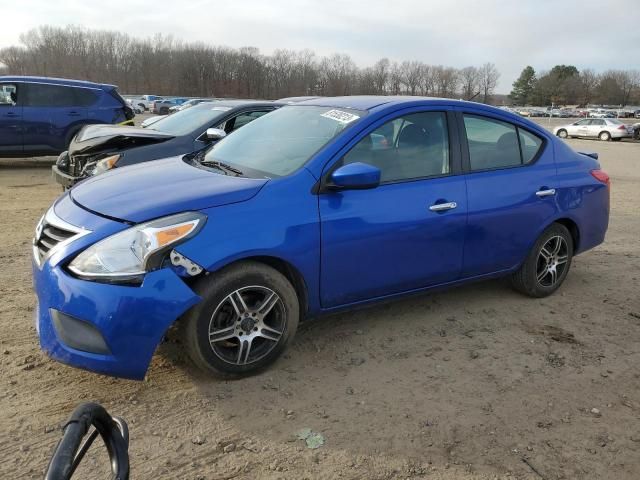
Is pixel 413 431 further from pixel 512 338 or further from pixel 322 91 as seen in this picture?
pixel 322 91

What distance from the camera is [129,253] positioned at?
2.80 metres

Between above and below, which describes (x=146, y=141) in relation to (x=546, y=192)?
above

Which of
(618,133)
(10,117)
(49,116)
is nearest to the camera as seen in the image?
(10,117)

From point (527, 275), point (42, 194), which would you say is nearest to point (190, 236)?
point (527, 275)

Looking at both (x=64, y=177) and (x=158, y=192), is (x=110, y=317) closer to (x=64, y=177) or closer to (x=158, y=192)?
(x=158, y=192)

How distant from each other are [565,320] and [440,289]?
1.14 m

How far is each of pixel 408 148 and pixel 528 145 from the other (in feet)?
4.28

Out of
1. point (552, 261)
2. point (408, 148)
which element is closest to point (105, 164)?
point (408, 148)

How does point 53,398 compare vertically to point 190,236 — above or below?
below

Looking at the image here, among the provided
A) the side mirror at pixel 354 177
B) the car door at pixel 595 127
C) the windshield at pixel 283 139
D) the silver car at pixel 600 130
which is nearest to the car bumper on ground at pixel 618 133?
the silver car at pixel 600 130

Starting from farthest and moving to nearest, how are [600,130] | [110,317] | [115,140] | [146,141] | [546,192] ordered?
[600,130], [146,141], [115,140], [546,192], [110,317]

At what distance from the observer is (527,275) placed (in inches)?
184

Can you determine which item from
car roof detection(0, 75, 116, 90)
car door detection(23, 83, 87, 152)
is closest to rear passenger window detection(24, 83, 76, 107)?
car door detection(23, 83, 87, 152)

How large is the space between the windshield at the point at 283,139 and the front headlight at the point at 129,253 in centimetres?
90
